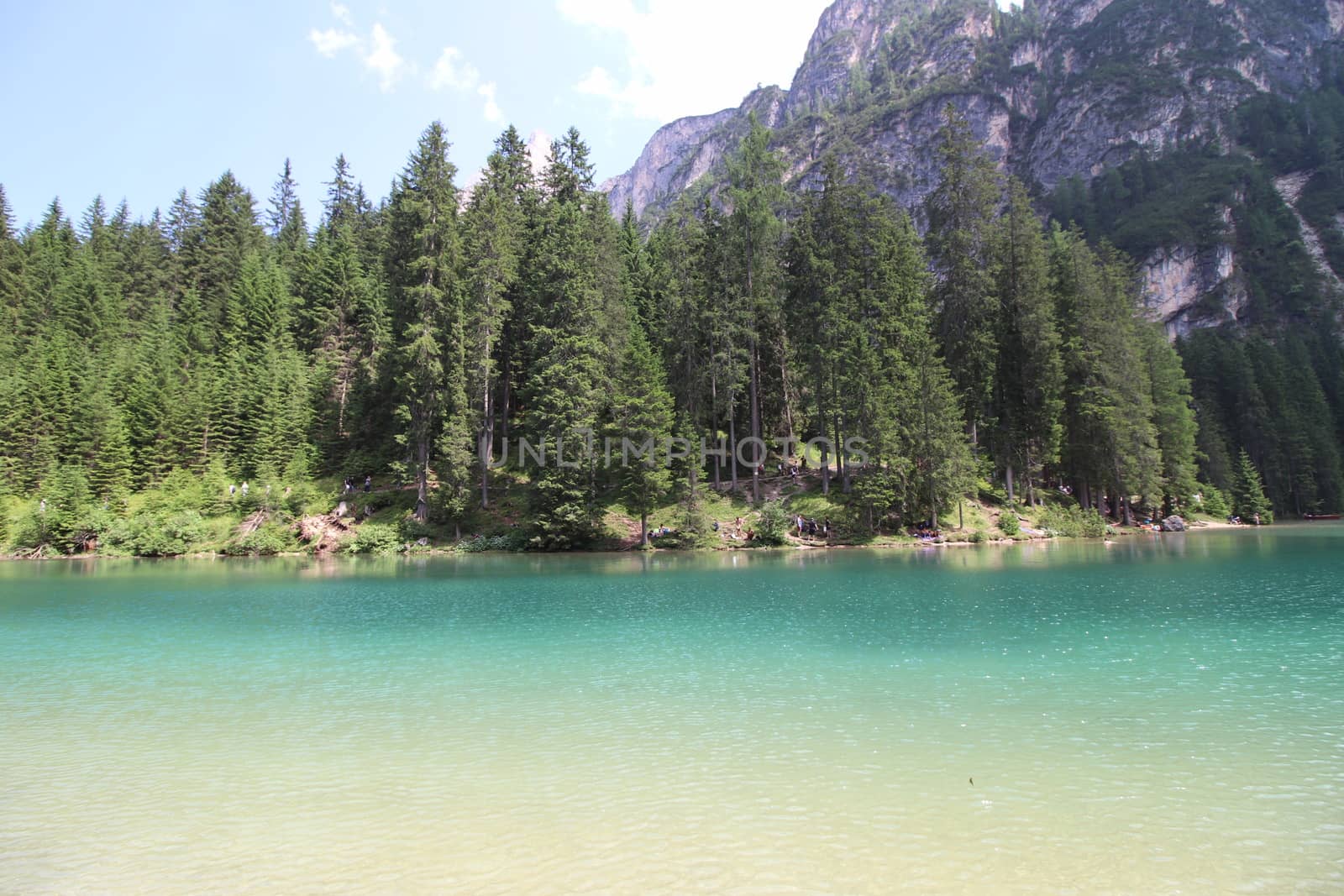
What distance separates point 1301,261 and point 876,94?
93.0m

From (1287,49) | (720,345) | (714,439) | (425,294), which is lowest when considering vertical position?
(714,439)

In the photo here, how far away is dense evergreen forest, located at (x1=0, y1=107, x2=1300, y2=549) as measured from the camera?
4141cm

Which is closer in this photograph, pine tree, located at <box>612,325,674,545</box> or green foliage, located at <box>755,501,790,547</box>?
pine tree, located at <box>612,325,674,545</box>

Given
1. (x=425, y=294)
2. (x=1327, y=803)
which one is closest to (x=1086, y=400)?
(x=425, y=294)

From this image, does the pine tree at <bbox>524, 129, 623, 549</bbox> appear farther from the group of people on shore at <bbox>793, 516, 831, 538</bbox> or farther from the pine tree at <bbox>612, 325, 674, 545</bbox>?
the group of people on shore at <bbox>793, 516, 831, 538</bbox>

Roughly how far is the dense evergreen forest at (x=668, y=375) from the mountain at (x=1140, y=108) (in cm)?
6255

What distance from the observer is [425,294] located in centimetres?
4331

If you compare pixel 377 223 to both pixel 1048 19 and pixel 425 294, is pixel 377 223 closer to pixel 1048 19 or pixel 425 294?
pixel 425 294

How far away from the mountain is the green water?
105576mm

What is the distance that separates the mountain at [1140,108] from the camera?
332 ft

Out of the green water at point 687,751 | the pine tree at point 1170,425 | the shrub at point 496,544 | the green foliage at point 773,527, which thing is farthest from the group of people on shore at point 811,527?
the pine tree at point 1170,425

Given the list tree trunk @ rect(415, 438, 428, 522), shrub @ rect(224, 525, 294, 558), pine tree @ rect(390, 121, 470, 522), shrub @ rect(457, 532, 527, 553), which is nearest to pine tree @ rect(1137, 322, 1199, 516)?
shrub @ rect(457, 532, 527, 553)

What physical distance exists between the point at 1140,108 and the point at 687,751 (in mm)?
155870

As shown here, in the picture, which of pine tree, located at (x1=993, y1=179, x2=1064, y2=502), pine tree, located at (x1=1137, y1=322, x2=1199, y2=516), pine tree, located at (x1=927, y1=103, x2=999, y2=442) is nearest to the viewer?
pine tree, located at (x1=993, y1=179, x2=1064, y2=502)
